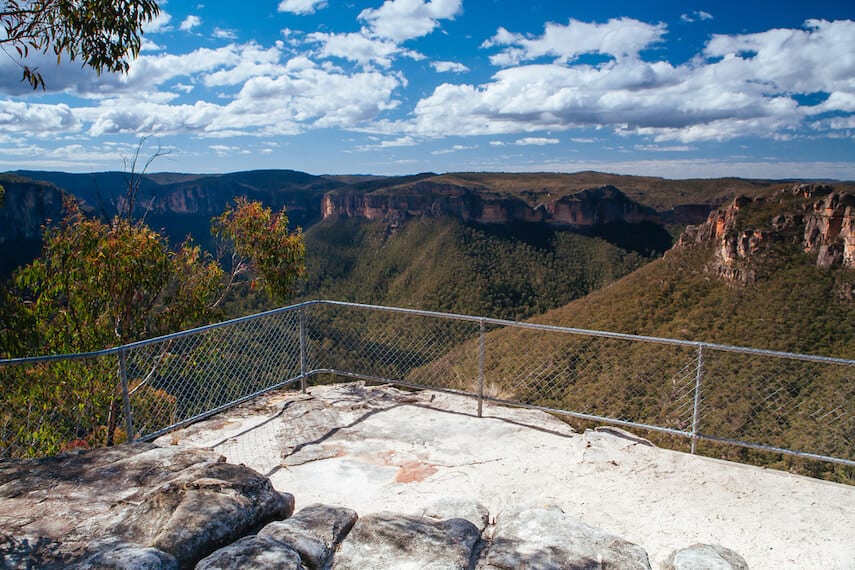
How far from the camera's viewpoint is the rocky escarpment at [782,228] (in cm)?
2669

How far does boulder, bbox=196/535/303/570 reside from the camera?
7.33 feet

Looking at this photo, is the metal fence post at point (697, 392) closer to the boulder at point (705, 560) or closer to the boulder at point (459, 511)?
the boulder at point (705, 560)

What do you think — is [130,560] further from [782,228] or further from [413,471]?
[782,228]

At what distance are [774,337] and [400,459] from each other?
67.3 ft

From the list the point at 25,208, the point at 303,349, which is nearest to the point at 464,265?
the point at 25,208

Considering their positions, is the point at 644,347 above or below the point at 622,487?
below

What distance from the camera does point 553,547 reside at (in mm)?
2754

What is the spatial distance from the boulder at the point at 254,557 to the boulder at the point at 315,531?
93 mm

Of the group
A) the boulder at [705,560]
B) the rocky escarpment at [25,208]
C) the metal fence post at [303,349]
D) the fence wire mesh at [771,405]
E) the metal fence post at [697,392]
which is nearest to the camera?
the boulder at [705,560]

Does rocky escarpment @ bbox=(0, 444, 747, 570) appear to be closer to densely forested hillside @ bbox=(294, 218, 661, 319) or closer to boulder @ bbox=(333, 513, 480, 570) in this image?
boulder @ bbox=(333, 513, 480, 570)

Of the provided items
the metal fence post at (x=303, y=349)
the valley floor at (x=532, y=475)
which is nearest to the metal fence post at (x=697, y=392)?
the valley floor at (x=532, y=475)

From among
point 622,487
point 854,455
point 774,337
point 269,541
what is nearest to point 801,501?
point 622,487

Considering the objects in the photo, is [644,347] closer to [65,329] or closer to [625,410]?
[625,410]

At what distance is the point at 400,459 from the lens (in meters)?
4.63
